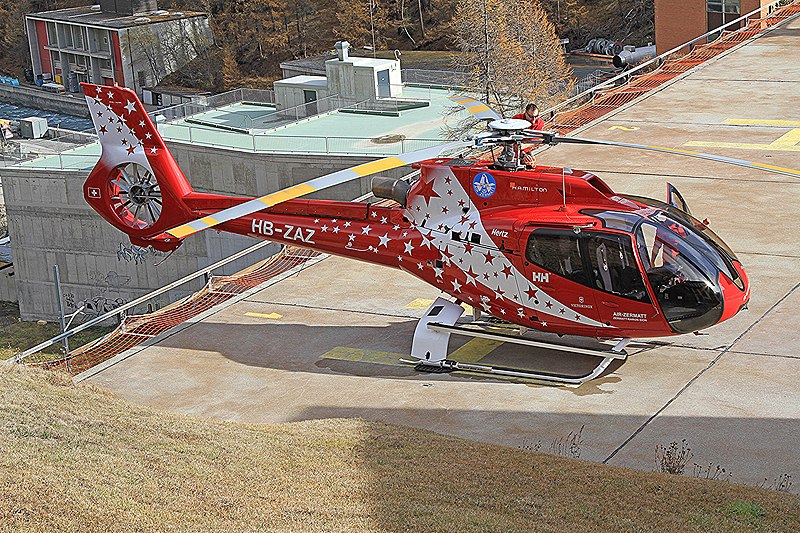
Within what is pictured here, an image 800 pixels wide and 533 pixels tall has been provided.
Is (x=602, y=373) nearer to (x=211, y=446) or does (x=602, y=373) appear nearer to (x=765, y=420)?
(x=765, y=420)

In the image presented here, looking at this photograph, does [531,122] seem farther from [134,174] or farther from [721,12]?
[721,12]

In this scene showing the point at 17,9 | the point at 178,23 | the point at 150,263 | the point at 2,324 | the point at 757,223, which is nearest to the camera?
the point at 757,223

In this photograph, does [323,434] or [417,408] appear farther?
Answer: [417,408]

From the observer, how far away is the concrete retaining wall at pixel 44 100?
9181 centimetres

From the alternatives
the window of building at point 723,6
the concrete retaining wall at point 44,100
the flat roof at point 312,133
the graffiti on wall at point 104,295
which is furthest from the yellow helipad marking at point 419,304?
the concrete retaining wall at point 44,100

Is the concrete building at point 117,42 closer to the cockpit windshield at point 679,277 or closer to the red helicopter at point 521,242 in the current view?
the red helicopter at point 521,242

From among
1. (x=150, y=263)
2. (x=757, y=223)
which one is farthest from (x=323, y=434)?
(x=150, y=263)

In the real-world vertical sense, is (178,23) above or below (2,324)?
above

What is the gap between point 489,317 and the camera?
1545 centimetres

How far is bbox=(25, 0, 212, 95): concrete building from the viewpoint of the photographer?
92.2 metres

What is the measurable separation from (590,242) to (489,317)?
265 cm

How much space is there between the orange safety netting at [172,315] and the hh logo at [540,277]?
6492 millimetres

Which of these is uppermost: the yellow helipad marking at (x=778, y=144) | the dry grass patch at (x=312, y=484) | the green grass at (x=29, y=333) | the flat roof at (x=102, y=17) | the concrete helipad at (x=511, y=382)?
the flat roof at (x=102, y=17)

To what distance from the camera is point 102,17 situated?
97688 mm
